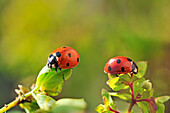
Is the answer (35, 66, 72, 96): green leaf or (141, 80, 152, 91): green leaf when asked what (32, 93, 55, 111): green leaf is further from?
(141, 80, 152, 91): green leaf

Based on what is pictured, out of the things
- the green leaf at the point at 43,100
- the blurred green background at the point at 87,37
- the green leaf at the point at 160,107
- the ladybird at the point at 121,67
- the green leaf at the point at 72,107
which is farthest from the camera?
the blurred green background at the point at 87,37

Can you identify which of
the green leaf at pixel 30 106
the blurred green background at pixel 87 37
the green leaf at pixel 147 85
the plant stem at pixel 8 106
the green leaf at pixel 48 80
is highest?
the blurred green background at pixel 87 37

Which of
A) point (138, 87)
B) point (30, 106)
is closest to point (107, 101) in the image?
point (138, 87)

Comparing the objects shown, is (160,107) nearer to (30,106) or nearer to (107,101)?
(107,101)

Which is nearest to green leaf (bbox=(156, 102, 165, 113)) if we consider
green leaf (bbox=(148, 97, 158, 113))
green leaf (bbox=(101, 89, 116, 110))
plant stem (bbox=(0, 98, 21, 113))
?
green leaf (bbox=(148, 97, 158, 113))

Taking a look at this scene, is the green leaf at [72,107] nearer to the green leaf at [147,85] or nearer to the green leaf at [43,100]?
the green leaf at [43,100]

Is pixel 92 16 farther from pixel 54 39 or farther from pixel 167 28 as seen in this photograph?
pixel 167 28

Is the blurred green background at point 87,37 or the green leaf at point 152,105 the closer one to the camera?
the green leaf at point 152,105

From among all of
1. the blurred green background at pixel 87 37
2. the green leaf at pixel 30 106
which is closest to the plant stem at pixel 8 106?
the green leaf at pixel 30 106
